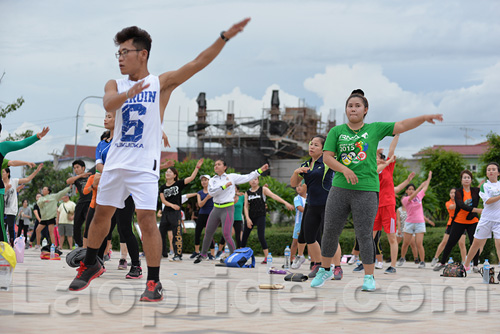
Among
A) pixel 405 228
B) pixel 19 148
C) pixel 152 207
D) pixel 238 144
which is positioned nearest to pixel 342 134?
pixel 152 207

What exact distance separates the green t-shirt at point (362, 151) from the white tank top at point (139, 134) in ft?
8.04

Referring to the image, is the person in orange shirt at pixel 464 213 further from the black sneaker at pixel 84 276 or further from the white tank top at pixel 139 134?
the white tank top at pixel 139 134

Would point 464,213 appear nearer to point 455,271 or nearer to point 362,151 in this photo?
point 455,271

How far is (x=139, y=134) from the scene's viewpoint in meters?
5.62

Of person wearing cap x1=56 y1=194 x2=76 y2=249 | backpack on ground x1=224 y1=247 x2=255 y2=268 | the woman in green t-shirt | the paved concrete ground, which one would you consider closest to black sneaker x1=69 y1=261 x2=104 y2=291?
the paved concrete ground

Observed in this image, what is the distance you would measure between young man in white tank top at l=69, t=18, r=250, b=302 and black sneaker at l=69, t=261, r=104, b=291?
2.23ft

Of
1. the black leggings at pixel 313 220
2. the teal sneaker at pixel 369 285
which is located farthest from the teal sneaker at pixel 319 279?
the black leggings at pixel 313 220

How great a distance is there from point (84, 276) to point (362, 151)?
326 cm

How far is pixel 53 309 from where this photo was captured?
4738mm

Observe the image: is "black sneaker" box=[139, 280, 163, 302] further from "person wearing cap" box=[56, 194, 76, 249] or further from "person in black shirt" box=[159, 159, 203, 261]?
"person wearing cap" box=[56, 194, 76, 249]

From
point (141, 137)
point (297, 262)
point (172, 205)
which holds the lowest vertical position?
point (297, 262)

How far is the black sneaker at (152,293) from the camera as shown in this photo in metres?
5.46

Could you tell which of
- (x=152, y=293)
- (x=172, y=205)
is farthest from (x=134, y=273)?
(x=172, y=205)

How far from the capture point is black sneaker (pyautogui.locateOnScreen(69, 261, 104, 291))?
6039mm
